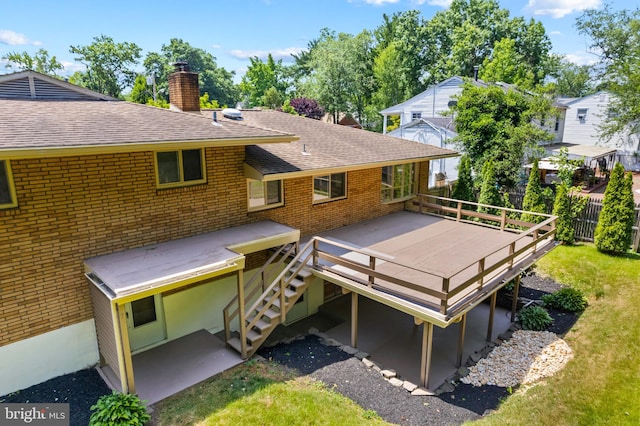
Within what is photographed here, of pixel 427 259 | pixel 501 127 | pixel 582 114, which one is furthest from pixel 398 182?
pixel 582 114

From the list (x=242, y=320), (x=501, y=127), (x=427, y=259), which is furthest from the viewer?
(x=501, y=127)

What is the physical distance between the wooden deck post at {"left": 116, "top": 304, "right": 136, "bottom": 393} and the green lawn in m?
0.66

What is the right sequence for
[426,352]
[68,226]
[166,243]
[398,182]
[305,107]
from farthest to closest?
[305,107] < [398,182] < [166,243] < [426,352] < [68,226]

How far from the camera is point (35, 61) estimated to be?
46.2 meters

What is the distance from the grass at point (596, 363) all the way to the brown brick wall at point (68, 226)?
26.2 ft

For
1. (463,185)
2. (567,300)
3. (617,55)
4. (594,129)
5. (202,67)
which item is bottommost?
(567,300)

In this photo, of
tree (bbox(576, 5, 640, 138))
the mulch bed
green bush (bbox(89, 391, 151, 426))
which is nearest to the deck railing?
green bush (bbox(89, 391, 151, 426))

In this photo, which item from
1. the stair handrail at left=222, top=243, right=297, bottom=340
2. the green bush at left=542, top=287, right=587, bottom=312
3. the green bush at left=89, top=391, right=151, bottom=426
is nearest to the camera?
the green bush at left=89, top=391, right=151, bottom=426

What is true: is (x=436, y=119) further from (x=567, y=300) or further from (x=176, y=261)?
(x=176, y=261)

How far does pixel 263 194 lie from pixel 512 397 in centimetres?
756

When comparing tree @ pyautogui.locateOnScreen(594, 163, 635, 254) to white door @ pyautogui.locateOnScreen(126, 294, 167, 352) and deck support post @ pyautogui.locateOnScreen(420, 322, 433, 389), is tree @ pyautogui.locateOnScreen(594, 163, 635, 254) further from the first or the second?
white door @ pyautogui.locateOnScreen(126, 294, 167, 352)

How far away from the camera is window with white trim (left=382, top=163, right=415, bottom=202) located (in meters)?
14.7

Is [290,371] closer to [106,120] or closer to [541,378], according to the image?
[541,378]

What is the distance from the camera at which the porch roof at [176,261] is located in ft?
22.9
